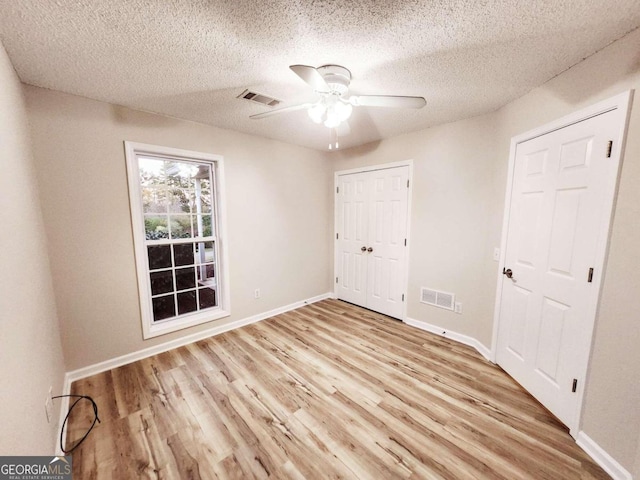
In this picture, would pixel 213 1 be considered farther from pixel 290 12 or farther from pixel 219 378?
pixel 219 378

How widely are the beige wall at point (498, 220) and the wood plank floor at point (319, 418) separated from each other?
0.36 metres

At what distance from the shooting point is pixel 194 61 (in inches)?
63.6

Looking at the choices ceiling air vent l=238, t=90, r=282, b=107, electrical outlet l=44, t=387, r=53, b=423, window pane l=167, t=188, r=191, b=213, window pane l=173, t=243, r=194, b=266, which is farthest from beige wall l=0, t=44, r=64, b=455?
ceiling air vent l=238, t=90, r=282, b=107

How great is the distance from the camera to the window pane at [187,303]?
124 inches

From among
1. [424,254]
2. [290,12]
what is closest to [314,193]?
[424,254]

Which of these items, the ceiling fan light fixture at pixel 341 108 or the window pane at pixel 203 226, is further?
the window pane at pixel 203 226

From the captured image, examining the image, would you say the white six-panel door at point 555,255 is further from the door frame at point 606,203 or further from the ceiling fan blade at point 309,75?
the ceiling fan blade at point 309,75

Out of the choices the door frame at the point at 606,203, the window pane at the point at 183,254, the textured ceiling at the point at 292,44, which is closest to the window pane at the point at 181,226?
the window pane at the point at 183,254

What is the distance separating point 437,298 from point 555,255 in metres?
1.36

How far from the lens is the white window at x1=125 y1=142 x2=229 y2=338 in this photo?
243cm

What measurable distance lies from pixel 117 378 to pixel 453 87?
376 cm

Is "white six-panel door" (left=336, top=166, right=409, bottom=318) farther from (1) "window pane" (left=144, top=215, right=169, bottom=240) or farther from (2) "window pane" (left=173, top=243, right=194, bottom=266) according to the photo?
(1) "window pane" (left=144, top=215, right=169, bottom=240)

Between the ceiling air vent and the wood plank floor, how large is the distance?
8.01 feet

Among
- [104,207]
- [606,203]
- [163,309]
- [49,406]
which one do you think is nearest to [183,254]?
[163,309]
